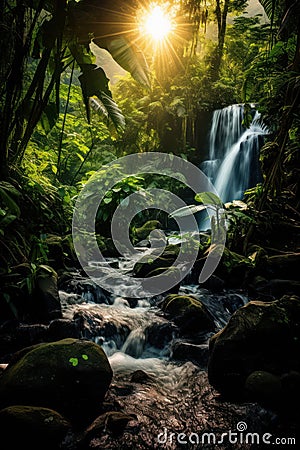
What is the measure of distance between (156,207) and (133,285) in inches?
238

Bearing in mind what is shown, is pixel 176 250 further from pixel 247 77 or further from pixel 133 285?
pixel 247 77

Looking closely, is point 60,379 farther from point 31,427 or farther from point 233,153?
point 233,153

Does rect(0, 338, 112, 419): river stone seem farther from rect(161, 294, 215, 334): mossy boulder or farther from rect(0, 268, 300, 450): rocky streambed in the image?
rect(161, 294, 215, 334): mossy boulder

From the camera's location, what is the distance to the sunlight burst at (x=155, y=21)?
3.41 m

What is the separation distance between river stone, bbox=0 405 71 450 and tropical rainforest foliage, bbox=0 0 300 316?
5.68 ft

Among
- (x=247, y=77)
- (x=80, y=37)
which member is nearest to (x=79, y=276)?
(x=80, y=37)

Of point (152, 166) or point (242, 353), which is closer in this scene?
point (242, 353)

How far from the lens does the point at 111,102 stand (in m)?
4.55

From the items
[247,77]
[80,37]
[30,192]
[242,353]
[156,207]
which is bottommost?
[242,353]

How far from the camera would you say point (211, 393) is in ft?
11.3

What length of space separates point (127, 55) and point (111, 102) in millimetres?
1135

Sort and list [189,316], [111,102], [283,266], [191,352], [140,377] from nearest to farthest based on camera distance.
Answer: [140,377] < [191,352] < [111,102] < [189,316] < [283,266]

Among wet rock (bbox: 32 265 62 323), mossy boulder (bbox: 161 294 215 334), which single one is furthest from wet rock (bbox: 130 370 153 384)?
wet rock (bbox: 32 265 62 323)

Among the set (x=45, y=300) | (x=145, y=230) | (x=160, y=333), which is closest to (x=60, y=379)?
(x=45, y=300)
